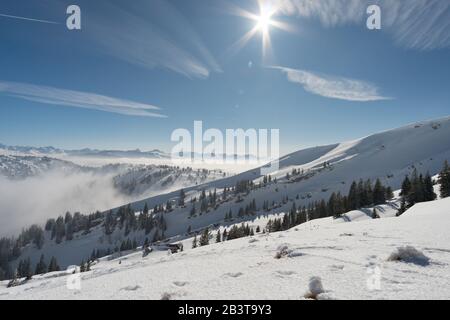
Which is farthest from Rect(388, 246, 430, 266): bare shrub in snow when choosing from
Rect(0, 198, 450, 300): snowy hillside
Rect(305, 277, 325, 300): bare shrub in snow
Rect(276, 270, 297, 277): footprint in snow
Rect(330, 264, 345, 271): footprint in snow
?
Rect(305, 277, 325, 300): bare shrub in snow

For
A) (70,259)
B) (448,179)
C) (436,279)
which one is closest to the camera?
(436,279)

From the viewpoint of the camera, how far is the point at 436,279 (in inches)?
261

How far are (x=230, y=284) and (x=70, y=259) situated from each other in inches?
9094

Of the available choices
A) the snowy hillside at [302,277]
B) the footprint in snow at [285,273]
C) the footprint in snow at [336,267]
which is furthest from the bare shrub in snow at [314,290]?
the footprint in snow at [336,267]

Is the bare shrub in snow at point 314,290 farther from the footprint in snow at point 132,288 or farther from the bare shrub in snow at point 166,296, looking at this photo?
the footprint in snow at point 132,288

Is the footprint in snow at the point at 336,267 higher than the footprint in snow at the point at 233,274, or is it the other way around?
the footprint in snow at the point at 336,267

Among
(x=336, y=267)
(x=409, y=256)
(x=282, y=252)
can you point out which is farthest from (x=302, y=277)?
(x=409, y=256)

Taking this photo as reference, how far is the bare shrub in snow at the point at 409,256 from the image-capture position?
799 cm

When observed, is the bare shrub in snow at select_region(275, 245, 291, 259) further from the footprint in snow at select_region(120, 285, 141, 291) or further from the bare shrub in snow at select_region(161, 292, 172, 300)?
the footprint in snow at select_region(120, 285, 141, 291)
